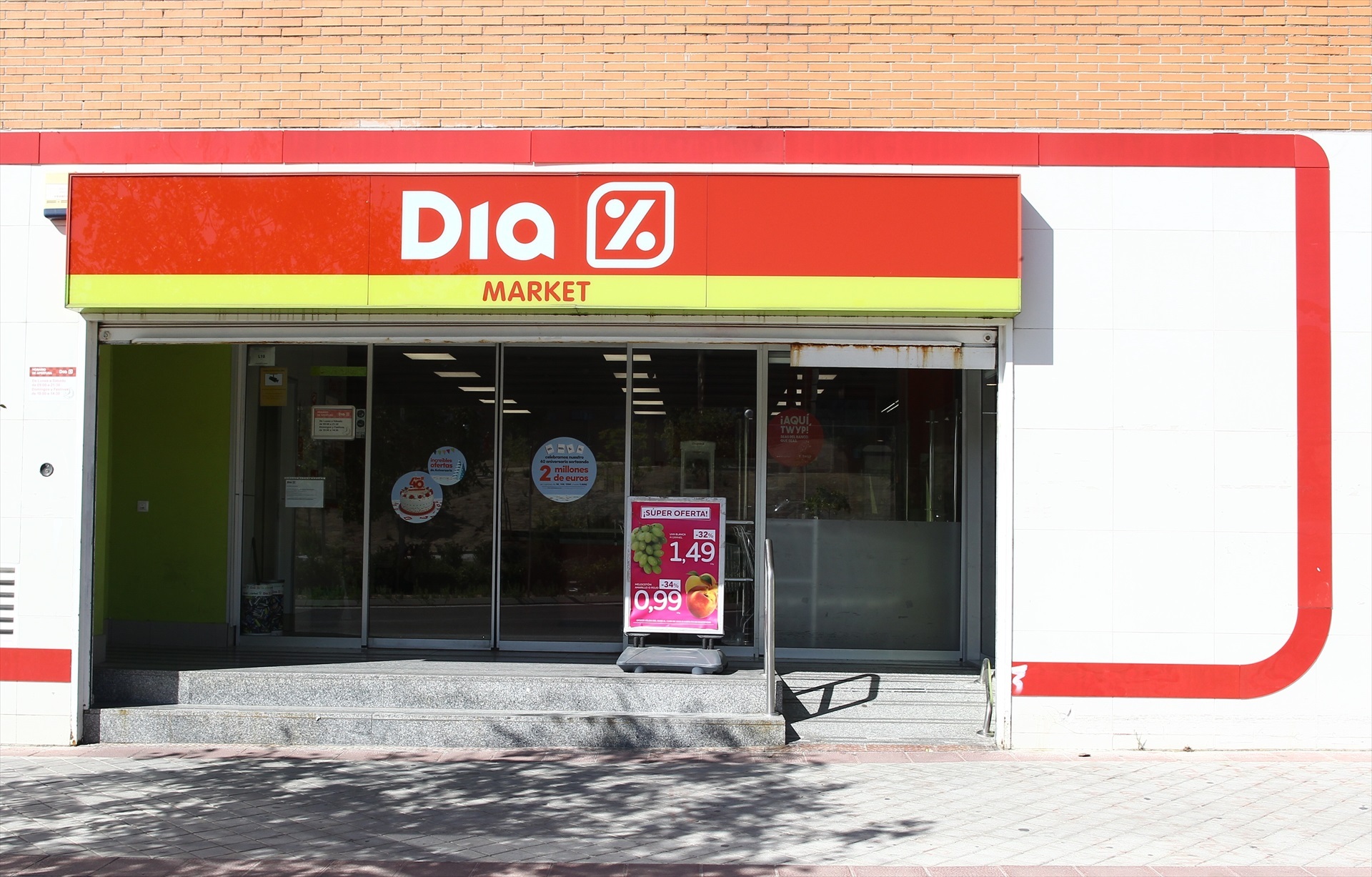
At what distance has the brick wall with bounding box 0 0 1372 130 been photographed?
24.7 feet

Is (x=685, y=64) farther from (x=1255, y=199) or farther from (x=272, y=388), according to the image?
(x=272, y=388)

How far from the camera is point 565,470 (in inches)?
381

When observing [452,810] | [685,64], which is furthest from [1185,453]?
[452,810]

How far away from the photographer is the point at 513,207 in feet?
24.1

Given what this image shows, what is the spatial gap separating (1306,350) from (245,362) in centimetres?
884

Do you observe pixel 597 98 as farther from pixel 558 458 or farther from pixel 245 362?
pixel 245 362

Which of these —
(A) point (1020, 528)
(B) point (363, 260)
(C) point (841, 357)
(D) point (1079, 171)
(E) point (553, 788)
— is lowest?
(E) point (553, 788)

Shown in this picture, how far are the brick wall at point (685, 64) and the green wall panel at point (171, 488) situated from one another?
274cm

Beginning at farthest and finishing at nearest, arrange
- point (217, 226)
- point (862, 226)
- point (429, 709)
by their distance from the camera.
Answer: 1. point (429, 709)
2. point (217, 226)
3. point (862, 226)

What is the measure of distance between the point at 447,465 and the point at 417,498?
41 centimetres

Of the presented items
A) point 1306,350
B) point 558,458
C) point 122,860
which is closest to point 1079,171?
point 1306,350

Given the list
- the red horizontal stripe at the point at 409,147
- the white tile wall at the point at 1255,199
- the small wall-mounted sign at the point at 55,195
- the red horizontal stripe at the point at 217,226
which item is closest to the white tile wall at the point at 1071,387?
the white tile wall at the point at 1255,199

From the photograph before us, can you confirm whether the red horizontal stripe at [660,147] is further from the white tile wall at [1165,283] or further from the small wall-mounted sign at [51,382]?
the small wall-mounted sign at [51,382]

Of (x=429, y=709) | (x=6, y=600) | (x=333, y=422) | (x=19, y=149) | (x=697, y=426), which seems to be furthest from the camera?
(x=333, y=422)
